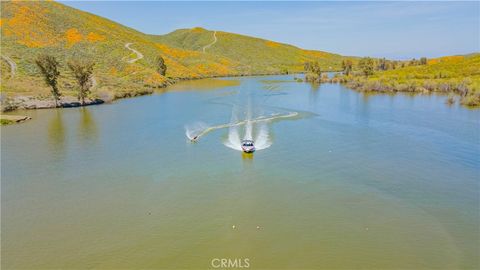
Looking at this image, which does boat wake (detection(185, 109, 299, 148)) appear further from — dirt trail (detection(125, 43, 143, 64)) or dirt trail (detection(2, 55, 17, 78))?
dirt trail (detection(125, 43, 143, 64))

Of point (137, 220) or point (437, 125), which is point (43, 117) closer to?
point (137, 220)

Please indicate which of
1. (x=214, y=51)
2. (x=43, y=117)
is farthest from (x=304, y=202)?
(x=214, y=51)

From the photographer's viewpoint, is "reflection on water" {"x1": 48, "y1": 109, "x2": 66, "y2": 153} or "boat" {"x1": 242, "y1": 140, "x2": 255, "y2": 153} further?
"reflection on water" {"x1": 48, "y1": 109, "x2": 66, "y2": 153}

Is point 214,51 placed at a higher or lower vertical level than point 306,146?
higher

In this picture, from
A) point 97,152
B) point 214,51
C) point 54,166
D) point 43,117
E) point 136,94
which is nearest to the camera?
point 54,166

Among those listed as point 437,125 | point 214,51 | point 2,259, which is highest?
point 214,51

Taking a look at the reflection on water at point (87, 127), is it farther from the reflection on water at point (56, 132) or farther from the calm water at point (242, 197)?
the reflection on water at point (56, 132)

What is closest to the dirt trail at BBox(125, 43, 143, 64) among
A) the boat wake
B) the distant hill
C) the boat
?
the distant hill

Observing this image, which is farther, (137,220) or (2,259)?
(137,220)

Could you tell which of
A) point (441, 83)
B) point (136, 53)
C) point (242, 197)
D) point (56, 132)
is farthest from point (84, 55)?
Answer: point (242, 197)
